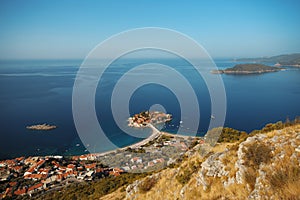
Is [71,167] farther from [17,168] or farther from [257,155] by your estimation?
[257,155]

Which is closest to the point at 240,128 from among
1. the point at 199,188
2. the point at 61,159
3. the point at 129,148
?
the point at 129,148

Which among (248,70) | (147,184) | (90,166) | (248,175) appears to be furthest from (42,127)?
(248,70)

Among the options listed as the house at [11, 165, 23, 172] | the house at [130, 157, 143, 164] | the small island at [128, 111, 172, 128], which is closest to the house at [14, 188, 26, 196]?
the house at [11, 165, 23, 172]

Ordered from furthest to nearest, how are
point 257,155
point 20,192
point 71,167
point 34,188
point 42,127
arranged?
point 42,127 → point 71,167 → point 34,188 → point 20,192 → point 257,155

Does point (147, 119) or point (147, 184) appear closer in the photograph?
point (147, 184)

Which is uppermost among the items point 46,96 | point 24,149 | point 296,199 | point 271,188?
point 296,199

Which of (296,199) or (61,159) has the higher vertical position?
(296,199)

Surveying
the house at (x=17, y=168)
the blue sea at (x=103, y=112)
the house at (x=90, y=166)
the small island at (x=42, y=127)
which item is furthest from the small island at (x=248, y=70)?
the house at (x=17, y=168)

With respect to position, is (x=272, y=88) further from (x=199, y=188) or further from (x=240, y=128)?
(x=199, y=188)
